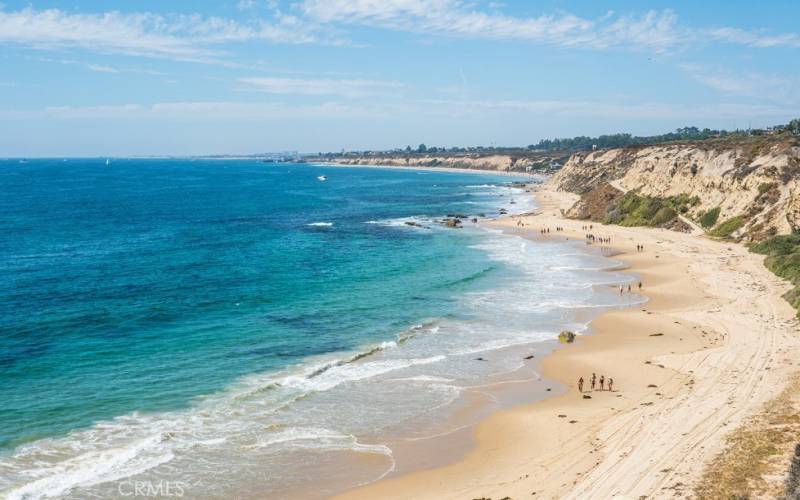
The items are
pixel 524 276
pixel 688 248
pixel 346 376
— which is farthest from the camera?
pixel 688 248

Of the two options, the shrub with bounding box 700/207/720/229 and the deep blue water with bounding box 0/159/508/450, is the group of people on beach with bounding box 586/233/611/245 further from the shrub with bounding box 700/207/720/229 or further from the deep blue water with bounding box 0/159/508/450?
the deep blue water with bounding box 0/159/508/450

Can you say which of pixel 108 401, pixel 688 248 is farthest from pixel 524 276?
pixel 108 401

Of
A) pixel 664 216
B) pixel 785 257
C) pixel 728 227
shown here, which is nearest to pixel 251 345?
pixel 785 257

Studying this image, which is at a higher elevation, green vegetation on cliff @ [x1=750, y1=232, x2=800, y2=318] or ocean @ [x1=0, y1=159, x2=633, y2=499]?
green vegetation on cliff @ [x1=750, y1=232, x2=800, y2=318]

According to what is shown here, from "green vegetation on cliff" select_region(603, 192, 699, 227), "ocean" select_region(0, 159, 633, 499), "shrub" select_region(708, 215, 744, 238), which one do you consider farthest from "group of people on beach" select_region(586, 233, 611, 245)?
"shrub" select_region(708, 215, 744, 238)

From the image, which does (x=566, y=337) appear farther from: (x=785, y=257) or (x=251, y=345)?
(x=785, y=257)

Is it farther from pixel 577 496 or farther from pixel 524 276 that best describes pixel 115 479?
pixel 524 276

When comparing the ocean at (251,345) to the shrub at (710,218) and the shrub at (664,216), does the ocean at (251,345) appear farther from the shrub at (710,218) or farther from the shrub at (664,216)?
the shrub at (710,218)
